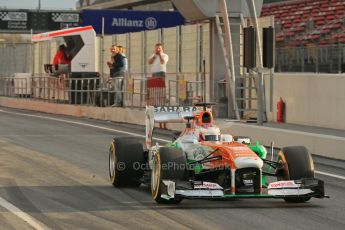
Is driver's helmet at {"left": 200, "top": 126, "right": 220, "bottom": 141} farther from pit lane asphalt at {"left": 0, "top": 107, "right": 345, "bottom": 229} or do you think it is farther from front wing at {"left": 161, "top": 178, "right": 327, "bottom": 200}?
front wing at {"left": 161, "top": 178, "right": 327, "bottom": 200}

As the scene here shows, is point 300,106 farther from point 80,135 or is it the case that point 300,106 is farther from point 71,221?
point 71,221

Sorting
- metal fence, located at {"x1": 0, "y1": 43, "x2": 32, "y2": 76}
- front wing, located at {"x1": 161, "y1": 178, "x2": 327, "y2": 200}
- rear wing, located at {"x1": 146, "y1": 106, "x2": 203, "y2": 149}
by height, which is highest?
metal fence, located at {"x1": 0, "y1": 43, "x2": 32, "y2": 76}

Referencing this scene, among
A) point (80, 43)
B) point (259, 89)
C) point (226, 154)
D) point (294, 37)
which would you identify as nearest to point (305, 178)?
point (226, 154)

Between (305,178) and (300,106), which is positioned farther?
(300,106)

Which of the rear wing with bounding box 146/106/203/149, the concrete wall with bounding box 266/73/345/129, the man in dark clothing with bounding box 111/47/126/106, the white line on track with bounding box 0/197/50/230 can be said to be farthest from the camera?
the man in dark clothing with bounding box 111/47/126/106

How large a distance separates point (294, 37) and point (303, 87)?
65.7 ft

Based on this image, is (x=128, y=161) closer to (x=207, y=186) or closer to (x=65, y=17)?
(x=207, y=186)

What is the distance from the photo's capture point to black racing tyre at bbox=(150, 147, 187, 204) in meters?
9.95

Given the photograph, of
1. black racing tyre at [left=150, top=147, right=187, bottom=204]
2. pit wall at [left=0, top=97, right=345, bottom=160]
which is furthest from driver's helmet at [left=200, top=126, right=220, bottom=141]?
pit wall at [left=0, top=97, right=345, bottom=160]

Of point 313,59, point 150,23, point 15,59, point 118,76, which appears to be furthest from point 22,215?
point 150,23

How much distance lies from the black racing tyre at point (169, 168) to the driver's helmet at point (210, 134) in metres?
0.70

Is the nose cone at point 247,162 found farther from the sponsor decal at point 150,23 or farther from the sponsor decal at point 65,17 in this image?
the sponsor decal at point 65,17

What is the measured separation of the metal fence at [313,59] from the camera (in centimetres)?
2275

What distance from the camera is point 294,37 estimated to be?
132 feet
